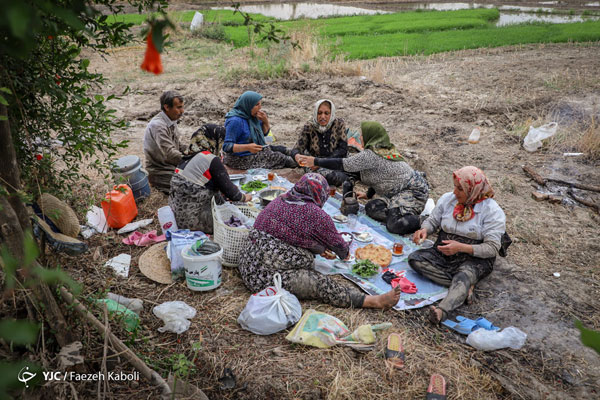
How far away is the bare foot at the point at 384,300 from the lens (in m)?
3.22

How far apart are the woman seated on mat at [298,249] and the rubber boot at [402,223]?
128 cm

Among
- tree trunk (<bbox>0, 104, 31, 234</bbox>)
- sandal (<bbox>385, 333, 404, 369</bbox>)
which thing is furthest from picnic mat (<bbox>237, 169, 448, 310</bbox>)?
tree trunk (<bbox>0, 104, 31, 234</bbox>)

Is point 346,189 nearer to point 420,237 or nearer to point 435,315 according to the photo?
point 420,237

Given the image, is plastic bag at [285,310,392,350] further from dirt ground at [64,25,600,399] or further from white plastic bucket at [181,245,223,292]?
white plastic bucket at [181,245,223,292]

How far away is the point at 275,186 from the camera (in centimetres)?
523

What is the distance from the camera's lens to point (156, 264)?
12.1 ft

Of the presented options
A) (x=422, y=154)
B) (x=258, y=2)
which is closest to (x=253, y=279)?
(x=422, y=154)

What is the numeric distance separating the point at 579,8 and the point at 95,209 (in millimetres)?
27257

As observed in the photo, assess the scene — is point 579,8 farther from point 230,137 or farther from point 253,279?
point 253,279

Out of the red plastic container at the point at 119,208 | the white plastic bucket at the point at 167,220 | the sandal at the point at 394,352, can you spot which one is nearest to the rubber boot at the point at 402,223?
the sandal at the point at 394,352

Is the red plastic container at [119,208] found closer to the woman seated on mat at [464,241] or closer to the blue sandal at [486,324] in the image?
the woman seated on mat at [464,241]

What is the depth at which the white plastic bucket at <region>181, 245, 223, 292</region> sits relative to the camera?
3.22 m

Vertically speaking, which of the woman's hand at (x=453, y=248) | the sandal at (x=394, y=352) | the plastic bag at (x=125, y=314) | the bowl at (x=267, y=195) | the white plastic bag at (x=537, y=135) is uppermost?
the white plastic bag at (x=537, y=135)

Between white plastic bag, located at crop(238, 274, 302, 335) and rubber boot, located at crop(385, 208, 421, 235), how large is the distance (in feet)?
5.92
